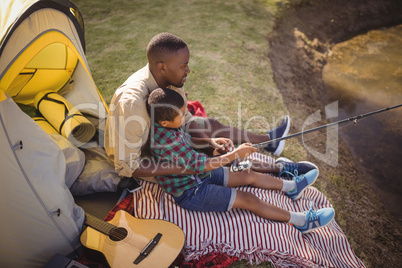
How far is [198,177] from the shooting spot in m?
2.29

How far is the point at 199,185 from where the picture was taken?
89.1 inches

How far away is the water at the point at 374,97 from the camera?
3340 mm

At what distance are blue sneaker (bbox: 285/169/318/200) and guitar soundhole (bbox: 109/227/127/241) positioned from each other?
157 cm

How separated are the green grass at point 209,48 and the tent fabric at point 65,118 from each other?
1.06 meters

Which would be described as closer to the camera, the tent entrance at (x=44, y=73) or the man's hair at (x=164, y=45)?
the man's hair at (x=164, y=45)

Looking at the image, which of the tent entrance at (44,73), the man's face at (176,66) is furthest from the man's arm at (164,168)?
the tent entrance at (44,73)

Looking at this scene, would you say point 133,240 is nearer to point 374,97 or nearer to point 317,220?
point 317,220

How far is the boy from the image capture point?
2.02 meters

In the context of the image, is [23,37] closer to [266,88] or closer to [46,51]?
[46,51]

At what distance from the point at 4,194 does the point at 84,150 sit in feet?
3.37

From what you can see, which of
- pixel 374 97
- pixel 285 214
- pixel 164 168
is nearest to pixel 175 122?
pixel 164 168

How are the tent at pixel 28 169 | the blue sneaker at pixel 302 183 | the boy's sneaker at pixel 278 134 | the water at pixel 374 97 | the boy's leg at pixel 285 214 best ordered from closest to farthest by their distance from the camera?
the tent at pixel 28 169, the boy's leg at pixel 285 214, the blue sneaker at pixel 302 183, the boy's sneaker at pixel 278 134, the water at pixel 374 97

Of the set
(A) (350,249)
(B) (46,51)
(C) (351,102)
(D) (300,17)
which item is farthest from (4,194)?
(D) (300,17)

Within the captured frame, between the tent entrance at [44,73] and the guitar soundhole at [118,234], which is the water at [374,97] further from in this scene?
the tent entrance at [44,73]
